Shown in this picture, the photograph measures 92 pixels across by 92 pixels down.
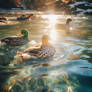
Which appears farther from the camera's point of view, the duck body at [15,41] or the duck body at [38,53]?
the duck body at [15,41]

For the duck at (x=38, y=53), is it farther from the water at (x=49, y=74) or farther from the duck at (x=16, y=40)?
the duck at (x=16, y=40)

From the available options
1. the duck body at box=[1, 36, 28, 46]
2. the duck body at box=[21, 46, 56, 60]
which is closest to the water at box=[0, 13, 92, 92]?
the duck body at box=[21, 46, 56, 60]

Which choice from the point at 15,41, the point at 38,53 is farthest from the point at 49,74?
the point at 15,41

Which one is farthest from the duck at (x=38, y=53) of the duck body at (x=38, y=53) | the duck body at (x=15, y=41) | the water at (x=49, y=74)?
the duck body at (x=15, y=41)

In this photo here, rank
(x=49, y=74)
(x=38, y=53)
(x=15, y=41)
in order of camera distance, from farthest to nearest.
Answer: (x=15, y=41) < (x=38, y=53) < (x=49, y=74)

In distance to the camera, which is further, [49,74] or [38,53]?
[38,53]

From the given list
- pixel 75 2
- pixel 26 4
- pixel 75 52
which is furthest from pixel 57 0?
pixel 75 52

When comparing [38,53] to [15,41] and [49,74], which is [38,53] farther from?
[15,41]

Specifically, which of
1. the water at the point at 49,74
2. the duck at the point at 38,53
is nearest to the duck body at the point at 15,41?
Answer: the water at the point at 49,74

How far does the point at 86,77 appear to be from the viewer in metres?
4.36

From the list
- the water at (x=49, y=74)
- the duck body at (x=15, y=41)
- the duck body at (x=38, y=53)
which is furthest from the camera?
the duck body at (x=15, y=41)

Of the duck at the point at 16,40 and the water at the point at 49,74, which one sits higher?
the duck at the point at 16,40

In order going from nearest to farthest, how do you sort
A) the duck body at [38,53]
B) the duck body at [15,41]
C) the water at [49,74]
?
the water at [49,74]
the duck body at [38,53]
the duck body at [15,41]

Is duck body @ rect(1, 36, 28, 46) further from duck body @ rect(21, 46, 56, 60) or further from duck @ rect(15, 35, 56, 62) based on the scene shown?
duck body @ rect(21, 46, 56, 60)
